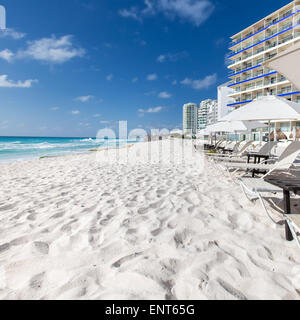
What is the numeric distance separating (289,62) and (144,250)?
2861mm

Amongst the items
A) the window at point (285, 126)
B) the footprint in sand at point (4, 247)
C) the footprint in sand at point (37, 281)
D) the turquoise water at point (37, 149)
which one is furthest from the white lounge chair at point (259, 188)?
the window at point (285, 126)

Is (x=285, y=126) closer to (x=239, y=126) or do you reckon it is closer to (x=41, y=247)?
(x=239, y=126)

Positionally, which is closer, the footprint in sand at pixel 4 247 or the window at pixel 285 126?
the footprint in sand at pixel 4 247

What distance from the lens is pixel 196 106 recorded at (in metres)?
127

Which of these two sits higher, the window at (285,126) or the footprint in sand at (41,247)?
the window at (285,126)

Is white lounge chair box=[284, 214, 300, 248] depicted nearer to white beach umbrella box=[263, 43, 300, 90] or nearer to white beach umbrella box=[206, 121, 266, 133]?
white beach umbrella box=[263, 43, 300, 90]

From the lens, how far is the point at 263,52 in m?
31.6

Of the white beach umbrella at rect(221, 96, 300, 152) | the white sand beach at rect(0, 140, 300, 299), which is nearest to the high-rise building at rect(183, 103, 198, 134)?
the white beach umbrella at rect(221, 96, 300, 152)

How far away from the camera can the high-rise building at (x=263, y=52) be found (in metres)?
28.2

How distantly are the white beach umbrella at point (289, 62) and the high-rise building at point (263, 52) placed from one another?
90.8 ft

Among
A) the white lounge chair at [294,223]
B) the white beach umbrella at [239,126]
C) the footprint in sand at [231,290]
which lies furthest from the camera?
the white beach umbrella at [239,126]

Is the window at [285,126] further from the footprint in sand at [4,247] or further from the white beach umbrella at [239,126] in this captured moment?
the footprint in sand at [4,247]

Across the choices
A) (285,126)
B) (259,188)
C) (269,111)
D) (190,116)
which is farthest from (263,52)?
(190,116)
